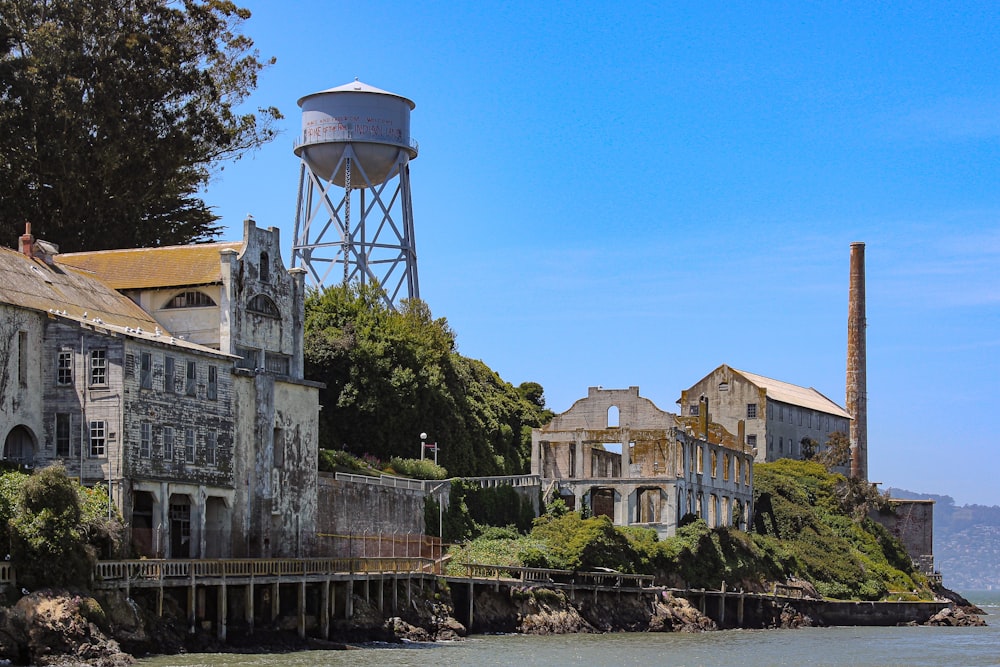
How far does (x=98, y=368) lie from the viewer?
168 ft

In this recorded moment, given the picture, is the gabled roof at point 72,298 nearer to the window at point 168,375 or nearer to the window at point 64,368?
the window at point 168,375

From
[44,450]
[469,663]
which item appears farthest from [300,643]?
[44,450]

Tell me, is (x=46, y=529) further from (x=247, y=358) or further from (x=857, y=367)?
(x=857, y=367)

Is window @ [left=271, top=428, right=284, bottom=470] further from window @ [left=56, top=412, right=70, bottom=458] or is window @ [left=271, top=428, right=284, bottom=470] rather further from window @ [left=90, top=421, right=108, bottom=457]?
window @ [left=56, top=412, right=70, bottom=458]

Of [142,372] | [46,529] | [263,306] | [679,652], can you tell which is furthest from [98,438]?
[679,652]

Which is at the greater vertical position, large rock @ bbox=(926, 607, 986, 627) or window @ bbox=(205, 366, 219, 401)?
window @ bbox=(205, 366, 219, 401)

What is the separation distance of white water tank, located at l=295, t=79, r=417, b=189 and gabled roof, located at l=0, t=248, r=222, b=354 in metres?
28.2

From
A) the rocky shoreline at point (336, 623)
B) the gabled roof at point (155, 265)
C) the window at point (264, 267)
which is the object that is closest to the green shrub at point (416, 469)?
the rocky shoreline at point (336, 623)

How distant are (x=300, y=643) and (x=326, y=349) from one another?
24.7m

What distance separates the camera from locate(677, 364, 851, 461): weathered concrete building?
4535 inches

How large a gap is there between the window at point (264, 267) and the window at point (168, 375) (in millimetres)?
7279

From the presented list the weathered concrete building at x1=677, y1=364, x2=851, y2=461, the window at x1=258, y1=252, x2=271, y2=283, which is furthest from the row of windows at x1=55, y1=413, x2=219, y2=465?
the weathered concrete building at x1=677, y1=364, x2=851, y2=461

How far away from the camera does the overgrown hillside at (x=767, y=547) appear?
71.3m

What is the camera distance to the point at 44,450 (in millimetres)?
51344
